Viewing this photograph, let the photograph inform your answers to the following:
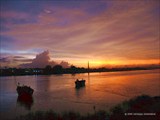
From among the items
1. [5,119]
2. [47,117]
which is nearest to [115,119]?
[47,117]

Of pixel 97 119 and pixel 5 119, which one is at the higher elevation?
pixel 97 119

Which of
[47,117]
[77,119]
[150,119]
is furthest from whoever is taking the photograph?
[47,117]

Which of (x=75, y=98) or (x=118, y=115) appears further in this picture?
(x=75, y=98)

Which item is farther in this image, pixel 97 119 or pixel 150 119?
pixel 97 119

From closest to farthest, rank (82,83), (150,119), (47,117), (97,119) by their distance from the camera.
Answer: (150,119) < (97,119) < (47,117) < (82,83)

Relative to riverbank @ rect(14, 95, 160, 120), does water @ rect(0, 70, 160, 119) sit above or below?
below

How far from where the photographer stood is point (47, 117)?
81.5 ft

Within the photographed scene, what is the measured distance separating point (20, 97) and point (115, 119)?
53148 millimetres

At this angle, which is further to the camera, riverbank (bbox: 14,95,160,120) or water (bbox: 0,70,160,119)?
water (bbox: 0,70,160,119)

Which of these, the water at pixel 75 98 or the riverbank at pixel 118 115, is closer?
the riverbank at pixel 118 115

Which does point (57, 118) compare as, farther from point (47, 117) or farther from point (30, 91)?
point (30, 91)

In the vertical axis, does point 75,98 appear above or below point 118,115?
below

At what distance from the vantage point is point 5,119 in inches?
1320

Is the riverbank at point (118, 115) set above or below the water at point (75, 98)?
above
